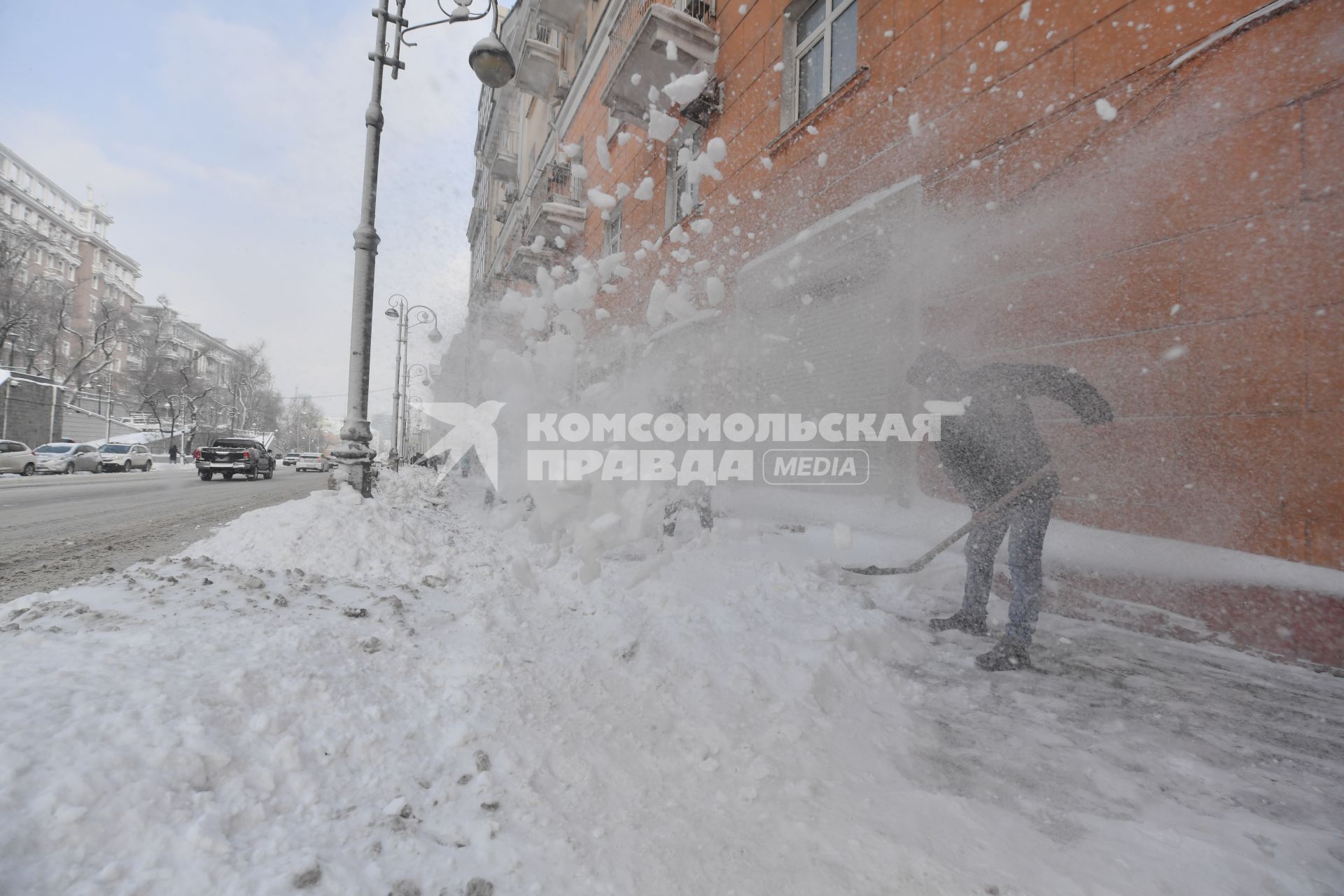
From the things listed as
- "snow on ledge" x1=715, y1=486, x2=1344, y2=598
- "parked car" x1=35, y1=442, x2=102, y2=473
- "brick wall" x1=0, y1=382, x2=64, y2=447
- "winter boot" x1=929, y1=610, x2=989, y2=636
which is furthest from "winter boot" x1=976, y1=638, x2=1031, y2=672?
"brick wall" x1=0, y1=382, x2=64, y2=447

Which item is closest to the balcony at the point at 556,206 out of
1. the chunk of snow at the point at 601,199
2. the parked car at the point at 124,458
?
the chunk of snow at the point at 601,199

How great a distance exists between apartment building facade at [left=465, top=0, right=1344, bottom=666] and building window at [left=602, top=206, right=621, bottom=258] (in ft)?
14.1

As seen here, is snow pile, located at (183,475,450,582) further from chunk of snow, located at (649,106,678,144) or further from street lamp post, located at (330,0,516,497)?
chunk of snow, located at (649,106,678,144)

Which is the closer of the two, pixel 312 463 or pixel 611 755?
pixel 611 755

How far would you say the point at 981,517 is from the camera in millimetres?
3273

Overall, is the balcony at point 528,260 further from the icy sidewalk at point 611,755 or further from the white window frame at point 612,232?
the icy sidewalk at point 611,755

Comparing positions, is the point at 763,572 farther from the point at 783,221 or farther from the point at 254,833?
the point at 783,221

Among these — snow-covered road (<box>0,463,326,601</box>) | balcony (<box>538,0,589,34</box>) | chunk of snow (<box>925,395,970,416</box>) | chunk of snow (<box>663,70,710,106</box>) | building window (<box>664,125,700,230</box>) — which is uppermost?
balcony (<box>538,0,589,34</box>)

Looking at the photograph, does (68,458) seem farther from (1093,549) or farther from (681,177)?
(1093,549)

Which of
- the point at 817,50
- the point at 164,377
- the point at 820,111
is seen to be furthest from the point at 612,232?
the point at 164,377

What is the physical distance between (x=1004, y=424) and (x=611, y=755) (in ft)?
8.76

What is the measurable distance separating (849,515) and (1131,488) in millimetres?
2269

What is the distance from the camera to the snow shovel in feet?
9.84

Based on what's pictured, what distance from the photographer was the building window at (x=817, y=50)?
230 inches
